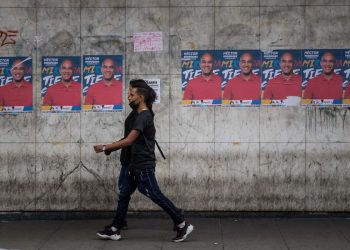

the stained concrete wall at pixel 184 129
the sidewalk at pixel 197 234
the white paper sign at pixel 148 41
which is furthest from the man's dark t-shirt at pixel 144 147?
the white paper sign at pixel 148 41

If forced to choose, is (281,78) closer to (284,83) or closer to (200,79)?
(284,83)

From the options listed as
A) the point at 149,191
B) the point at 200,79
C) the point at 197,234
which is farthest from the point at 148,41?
the point at 197,234

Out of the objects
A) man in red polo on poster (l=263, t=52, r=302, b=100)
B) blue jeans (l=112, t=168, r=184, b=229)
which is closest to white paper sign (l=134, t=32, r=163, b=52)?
man in red polo on poster (l=263, t=52, r=302, b=100)

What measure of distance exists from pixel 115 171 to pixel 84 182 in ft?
1.44

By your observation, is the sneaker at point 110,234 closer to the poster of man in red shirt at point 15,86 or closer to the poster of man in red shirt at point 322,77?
the poster of man in red shirt at point 15,86

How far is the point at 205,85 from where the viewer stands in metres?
8.53

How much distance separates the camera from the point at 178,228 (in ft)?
24.2

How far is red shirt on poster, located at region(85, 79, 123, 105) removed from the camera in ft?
28.2

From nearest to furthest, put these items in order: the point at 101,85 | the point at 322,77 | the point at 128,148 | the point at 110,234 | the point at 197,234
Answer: the point at 110,234, the point at 128,148, the point at 197,234, the point at 322,77, the point at 101,85

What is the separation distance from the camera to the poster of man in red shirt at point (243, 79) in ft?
27.9

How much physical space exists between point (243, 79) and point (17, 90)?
119 inches

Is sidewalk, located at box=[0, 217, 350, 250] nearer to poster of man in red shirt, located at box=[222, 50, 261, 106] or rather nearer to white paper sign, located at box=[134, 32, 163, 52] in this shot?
poster of man in red shirt, located at box=[222, 50, 261, 106]

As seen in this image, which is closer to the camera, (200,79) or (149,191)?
(149,191)

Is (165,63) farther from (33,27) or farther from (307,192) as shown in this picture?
(307,192)
